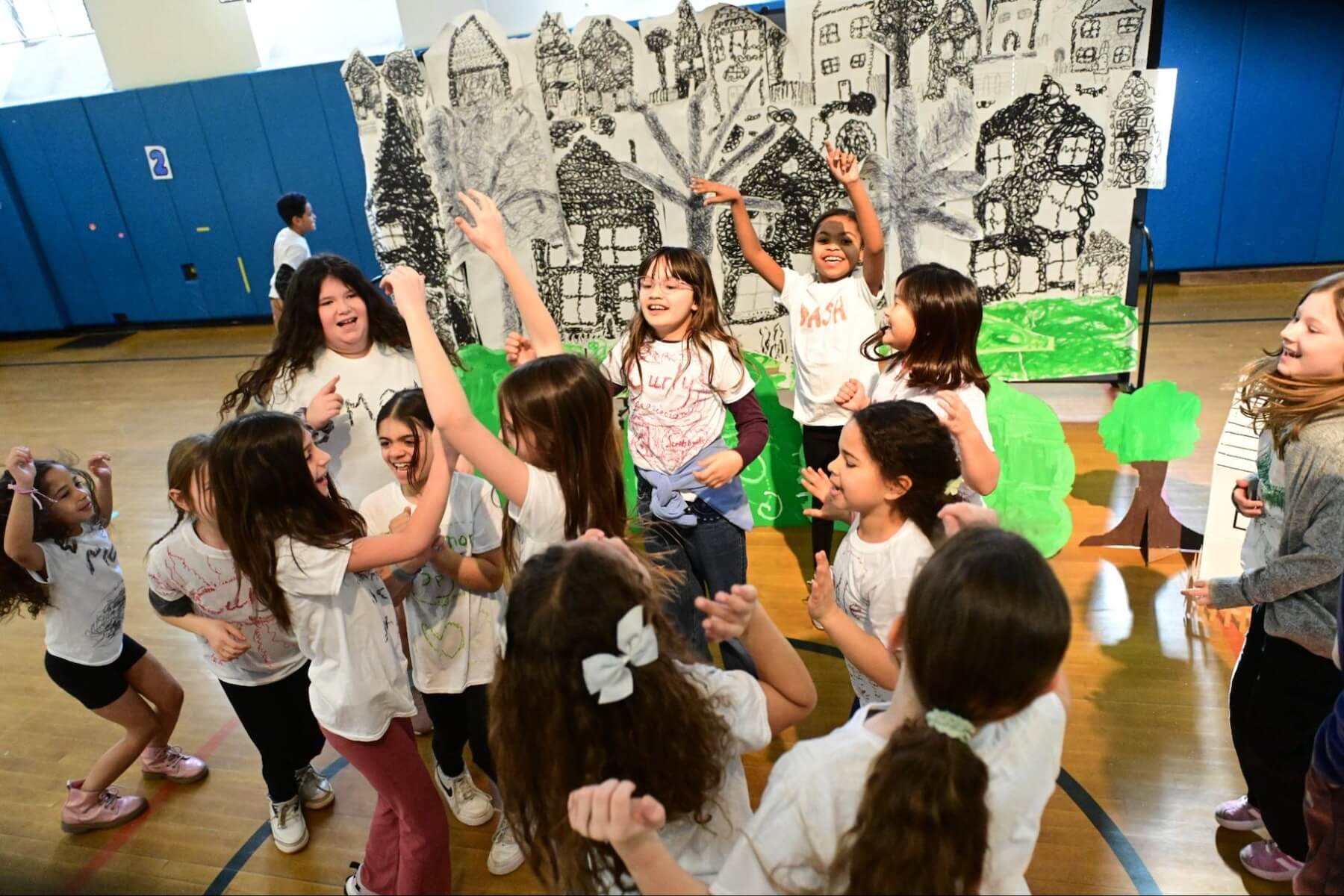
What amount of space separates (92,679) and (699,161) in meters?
2.66

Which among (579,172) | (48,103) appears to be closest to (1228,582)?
(579,172)

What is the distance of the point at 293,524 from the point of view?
5.43 ft

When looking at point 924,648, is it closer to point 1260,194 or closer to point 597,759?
point 597,759

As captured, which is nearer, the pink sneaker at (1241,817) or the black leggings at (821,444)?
the pink sneaker at (1241,817)

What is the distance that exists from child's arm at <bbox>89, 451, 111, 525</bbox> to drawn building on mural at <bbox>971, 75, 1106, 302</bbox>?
3077 mm

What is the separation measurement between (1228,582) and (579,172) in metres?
2.72

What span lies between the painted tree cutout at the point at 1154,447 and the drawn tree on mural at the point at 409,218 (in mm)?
2658

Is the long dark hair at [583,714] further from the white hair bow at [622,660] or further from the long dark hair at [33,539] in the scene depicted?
the long dark hair at [33,539]

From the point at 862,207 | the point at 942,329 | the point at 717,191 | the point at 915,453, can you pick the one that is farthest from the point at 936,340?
the point at 717,191

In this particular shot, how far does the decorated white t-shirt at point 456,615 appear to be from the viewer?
77.7 inches

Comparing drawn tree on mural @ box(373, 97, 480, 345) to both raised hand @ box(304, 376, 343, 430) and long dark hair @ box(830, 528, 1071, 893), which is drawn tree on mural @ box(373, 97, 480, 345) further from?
long dark hair @ box(830, 528, 1071, 893)

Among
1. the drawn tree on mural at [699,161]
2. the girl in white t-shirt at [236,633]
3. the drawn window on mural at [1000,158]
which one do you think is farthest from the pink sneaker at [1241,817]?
the drawn tree on mural at [699,161]

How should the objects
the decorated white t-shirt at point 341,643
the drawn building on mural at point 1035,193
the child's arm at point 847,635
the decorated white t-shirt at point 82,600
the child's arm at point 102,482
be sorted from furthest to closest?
1. the drawn building on mural at point 1035,193
2. the child's arm at point 102,482
3. the decorated white t-shirt at point 82,600
4. the decorated white t-shirt at point 341,643
5. the child's arm at point 847,635

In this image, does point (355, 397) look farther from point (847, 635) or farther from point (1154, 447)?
point (1154, 447)
